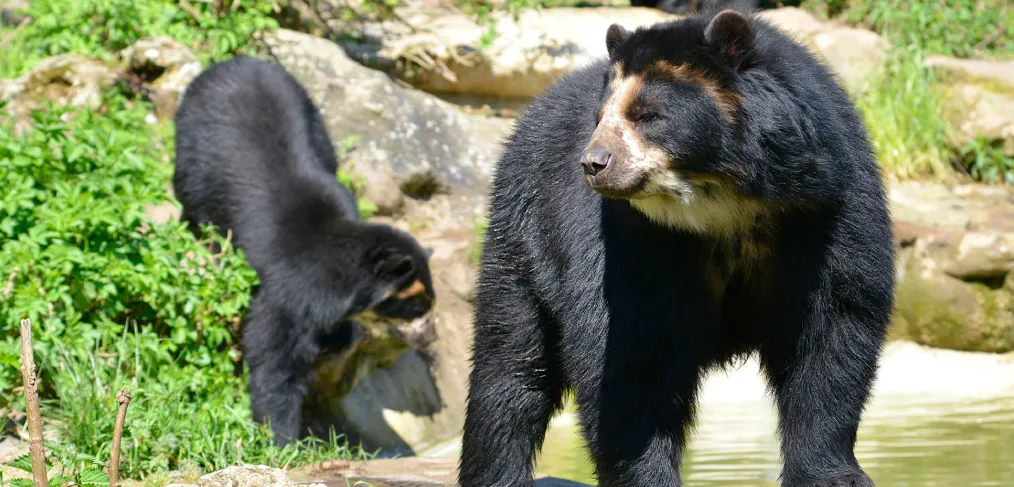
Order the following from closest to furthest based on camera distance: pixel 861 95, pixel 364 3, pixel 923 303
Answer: pixel 923 303 < pixel 364 3 < pixel 861 95

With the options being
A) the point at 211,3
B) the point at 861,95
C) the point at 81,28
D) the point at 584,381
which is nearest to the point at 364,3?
the point at 211,3

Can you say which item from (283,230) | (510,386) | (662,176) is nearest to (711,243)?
(662,176)

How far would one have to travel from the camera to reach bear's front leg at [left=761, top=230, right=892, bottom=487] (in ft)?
11.8

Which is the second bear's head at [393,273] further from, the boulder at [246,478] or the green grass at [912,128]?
the green grass at [912,128]

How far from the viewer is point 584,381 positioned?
3.84 metres

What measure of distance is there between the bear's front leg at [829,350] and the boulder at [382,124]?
20.6 feet

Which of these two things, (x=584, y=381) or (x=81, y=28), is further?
(x=81, y=28)

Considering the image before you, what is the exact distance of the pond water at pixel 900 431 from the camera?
5766 mm

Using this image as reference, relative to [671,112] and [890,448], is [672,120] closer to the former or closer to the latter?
[671,112]

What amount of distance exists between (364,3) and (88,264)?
5.88m

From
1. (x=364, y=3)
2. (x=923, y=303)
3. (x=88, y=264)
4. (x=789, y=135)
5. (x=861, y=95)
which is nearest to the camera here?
(x=789, y=135)

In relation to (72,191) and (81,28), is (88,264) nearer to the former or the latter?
(72,191)

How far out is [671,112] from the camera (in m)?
3.39

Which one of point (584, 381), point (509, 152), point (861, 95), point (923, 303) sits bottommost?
point (923, 303)
